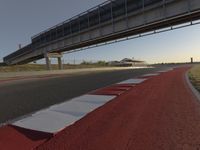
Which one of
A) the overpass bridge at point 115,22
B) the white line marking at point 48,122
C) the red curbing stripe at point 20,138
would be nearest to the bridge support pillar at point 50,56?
the overpass bridge at point 115,22

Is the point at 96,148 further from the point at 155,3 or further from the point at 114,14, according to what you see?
the point at 114,14

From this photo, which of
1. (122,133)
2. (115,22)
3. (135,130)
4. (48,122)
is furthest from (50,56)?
(122,133)

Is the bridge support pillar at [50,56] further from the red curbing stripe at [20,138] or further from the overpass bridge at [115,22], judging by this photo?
the red curbing stripe at [20,138]

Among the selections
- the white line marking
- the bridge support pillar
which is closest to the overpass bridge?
the bridge support pillar

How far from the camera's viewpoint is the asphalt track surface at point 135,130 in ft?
12.6

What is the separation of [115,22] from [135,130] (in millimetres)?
29863

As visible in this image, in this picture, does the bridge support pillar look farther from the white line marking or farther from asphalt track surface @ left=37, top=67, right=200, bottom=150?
the white line marking

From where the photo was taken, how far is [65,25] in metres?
43.2

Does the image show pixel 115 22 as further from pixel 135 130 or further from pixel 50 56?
pixel 135 130

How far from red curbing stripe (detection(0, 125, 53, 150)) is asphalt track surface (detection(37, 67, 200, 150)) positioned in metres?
0.20

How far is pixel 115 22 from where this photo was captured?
33.3 m

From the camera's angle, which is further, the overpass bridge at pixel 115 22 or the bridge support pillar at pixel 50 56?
the bridge support pillar at pixel 50 56

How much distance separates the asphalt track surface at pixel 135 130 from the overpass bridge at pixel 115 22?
20.6 m

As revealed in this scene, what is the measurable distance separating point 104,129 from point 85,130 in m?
0.37
